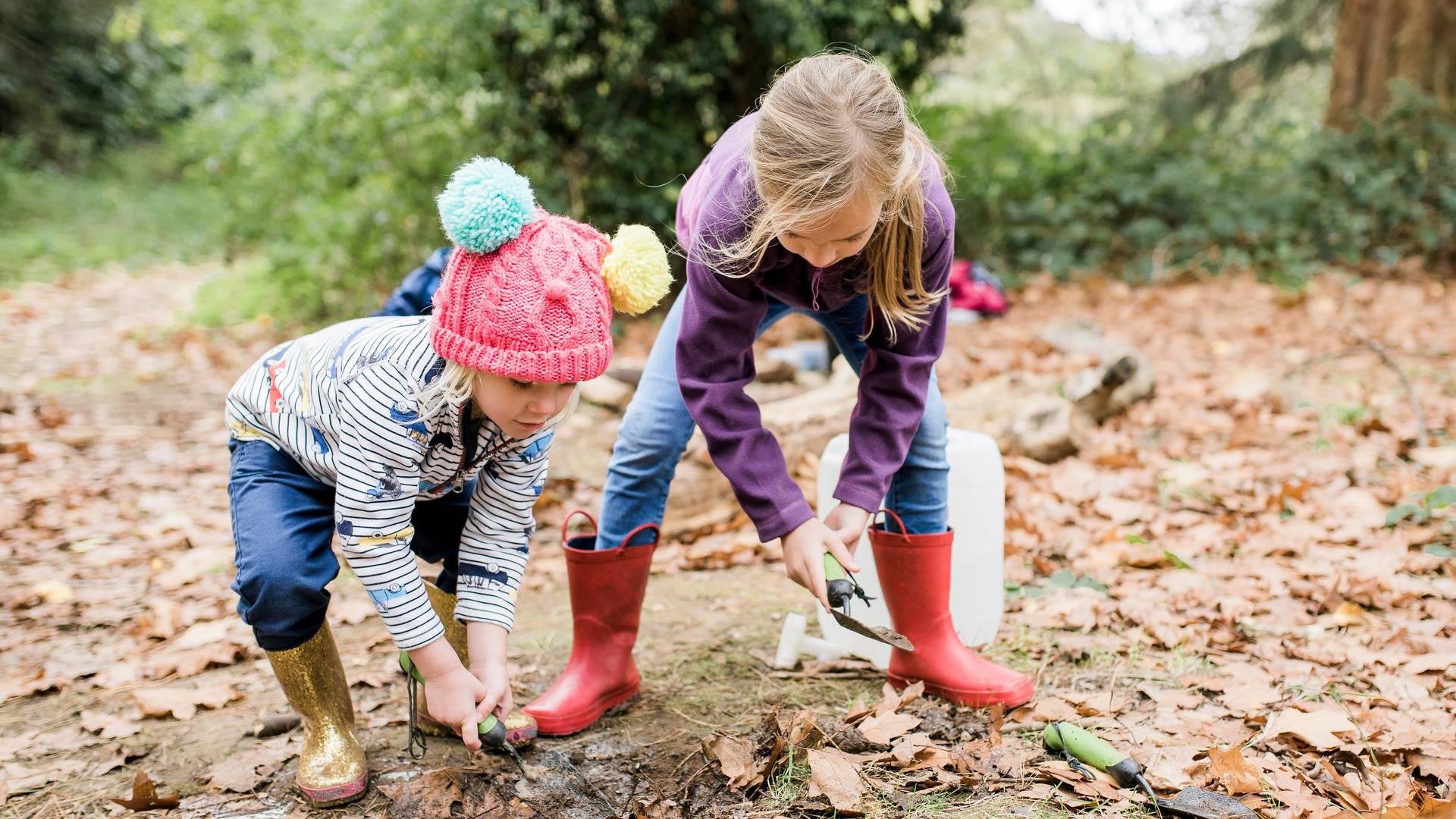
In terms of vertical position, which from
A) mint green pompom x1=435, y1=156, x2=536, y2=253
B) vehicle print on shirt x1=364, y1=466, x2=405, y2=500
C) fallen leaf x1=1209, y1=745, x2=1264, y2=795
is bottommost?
fallen leaf x1=1209, y1=745, x2=1264, y2=795

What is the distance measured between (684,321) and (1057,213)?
21.0 feet

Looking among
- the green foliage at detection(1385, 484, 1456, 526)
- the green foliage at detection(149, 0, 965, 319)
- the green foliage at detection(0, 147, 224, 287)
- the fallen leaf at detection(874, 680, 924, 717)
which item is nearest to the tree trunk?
the green foliage at detection(149, 0, 965, 319)

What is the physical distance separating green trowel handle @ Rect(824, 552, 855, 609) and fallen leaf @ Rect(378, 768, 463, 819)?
77 centimetres

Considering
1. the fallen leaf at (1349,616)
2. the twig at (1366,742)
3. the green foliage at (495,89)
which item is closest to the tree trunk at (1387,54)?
the green foliage at (495,89)

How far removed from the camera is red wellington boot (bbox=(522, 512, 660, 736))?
219cm

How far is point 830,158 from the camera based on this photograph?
1.67 metres

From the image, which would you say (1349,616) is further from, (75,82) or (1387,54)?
(75,82)

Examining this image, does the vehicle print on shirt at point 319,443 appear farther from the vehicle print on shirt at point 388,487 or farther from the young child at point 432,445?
the vehicle print on shirt at point 388,487

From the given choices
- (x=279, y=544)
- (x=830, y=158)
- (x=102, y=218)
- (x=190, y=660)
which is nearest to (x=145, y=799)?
(x=279, y=544)

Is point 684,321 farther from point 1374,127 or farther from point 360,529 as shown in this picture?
point 1374,127

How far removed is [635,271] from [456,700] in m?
0.82

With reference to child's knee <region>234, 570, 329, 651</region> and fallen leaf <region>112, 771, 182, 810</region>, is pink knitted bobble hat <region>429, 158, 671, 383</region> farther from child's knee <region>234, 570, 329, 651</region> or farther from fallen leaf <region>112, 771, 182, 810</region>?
fallen leaf <region>112, 771, 182, 810</region>

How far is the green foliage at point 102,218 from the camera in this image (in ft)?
Result: 35.3

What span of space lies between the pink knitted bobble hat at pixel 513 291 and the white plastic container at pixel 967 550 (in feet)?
3.13
